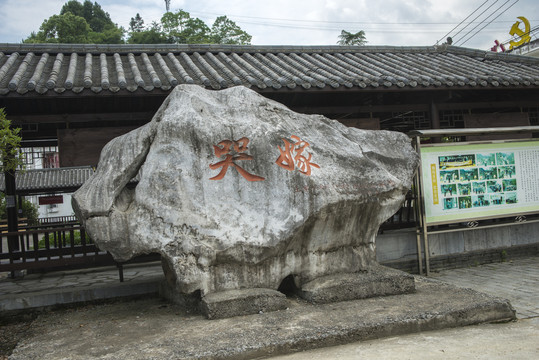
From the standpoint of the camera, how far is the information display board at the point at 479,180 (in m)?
7.39

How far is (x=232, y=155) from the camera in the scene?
5.38 metres

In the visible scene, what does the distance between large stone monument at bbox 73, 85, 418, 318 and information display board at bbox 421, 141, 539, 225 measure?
5.37ft

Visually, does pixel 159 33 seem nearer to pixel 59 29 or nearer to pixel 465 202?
pixel 59 29

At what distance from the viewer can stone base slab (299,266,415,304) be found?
5.44 meters

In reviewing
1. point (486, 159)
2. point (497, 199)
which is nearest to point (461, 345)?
point (497, 199)

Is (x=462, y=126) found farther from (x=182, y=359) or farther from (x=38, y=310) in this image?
(x=38, y=310)

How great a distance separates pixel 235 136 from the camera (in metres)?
5.41

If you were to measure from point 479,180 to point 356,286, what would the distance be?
11.6 feet

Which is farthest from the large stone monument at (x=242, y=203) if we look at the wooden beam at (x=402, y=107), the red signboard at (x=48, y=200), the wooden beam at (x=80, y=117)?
the red signboard at (x=48, y=200)

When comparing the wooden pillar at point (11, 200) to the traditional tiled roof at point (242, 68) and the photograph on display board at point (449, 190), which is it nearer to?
the traditional tiled roof at point (242, 68)

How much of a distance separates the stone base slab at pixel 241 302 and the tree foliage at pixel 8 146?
278 cm

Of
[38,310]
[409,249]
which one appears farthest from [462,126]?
[38,310]

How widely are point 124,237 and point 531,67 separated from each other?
10073 millimetres

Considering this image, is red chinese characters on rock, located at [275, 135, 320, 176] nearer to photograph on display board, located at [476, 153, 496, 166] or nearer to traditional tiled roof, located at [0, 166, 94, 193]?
photograph on display board, located at [476, 153, 496, 166]
